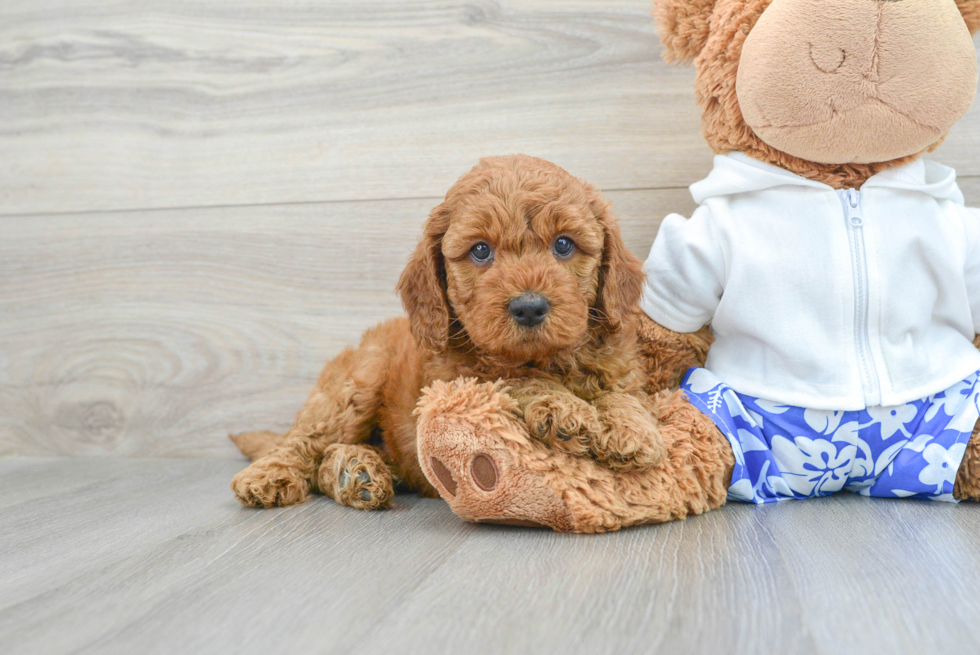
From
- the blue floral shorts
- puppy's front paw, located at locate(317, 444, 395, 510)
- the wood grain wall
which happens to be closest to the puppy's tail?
the wood grain wall

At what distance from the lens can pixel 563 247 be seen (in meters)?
1.46

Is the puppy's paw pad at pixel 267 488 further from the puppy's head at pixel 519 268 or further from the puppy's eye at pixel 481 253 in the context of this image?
the puppy's eye at pixel 481 253

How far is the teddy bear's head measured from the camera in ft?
4.78

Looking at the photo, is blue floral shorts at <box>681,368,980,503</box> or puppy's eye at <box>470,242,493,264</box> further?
blue floral shorts at <box>681,368,980,503</box>

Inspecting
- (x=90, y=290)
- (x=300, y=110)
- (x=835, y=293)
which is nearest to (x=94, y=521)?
(x=90, y=290)

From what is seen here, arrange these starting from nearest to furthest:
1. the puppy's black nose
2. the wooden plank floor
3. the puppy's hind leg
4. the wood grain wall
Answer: the wooden plank floor < the puppy's black nose < the puppy's hind leg < the wood grain wall

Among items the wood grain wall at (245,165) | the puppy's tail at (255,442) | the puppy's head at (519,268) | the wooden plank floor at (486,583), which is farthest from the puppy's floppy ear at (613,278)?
the puppy's tail at (255,442)

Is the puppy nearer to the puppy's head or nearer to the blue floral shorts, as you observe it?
the puppy's head

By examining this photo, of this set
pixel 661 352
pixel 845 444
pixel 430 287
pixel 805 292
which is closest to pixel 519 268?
pixel 430 287

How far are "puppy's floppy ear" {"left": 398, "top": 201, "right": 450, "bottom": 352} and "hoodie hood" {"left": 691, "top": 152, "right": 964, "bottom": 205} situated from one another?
63cm

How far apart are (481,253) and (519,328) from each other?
7.3 inches

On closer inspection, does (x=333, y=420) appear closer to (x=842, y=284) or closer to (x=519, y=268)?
(x=519, y=268)

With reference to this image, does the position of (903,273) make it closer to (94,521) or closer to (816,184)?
(816,184)

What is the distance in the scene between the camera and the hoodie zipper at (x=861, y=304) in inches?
61.7
